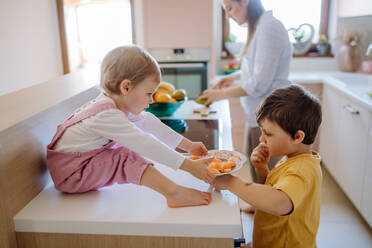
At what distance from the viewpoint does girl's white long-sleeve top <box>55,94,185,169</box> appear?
1.01 meters

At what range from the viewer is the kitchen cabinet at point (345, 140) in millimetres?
2234

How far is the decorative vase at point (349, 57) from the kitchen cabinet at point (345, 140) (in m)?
0.53

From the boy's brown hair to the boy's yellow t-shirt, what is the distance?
92 mm

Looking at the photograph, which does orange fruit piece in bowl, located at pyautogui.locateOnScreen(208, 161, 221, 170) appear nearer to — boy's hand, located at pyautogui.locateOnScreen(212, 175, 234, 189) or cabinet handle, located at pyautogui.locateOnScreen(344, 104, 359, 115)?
boy's hand, located at pyautogui.locateOnScreen(212, 175, 234, 189)

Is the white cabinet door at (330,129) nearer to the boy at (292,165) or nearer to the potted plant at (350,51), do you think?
the potted plant at (350,51)

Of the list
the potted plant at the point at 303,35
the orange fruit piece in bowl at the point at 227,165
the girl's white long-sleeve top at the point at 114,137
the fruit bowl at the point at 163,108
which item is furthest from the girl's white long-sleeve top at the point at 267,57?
the potted plant at the point at 303,35

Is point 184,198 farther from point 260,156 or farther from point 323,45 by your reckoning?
point 323,45

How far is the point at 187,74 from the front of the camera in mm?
3574

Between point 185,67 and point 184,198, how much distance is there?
2658 mm

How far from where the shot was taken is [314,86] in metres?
3.18

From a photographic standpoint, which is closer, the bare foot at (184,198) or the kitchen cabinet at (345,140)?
the bare foot at (184,198)

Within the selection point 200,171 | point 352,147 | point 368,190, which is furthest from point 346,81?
point 200,171

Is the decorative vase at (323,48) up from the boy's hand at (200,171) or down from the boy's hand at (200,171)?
up

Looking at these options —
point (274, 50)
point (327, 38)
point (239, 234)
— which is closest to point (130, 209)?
point (239, 234)
